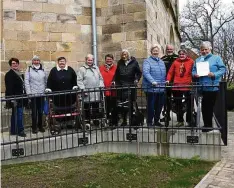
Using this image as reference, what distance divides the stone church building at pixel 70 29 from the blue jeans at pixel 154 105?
7.94 feet

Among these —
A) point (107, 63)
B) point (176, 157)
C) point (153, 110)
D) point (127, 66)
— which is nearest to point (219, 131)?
point (176, 157)

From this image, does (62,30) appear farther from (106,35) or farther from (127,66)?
(127,66)

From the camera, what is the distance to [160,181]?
539cm

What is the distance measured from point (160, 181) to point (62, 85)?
121 inches

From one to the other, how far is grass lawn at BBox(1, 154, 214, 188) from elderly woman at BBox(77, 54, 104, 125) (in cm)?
105

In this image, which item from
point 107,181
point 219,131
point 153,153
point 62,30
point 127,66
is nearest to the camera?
point 107,181

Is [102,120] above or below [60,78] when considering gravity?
below

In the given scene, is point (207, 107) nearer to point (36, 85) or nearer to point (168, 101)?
point (168, 101)

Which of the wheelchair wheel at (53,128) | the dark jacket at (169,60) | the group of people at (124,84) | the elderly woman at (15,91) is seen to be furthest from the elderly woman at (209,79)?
the elderly woman at (15,91)

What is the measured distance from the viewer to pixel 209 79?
6.58 meters

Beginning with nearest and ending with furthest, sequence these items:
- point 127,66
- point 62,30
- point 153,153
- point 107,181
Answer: point 107,181
point 153,153
point 127,66
point 62,30

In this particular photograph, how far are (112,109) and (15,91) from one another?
1970mm

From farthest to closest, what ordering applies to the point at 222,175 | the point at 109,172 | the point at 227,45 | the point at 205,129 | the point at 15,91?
the point at 227,45 → the point at 15,91 → the point at 205,129 → the point at 109,172 → the point at 222,175

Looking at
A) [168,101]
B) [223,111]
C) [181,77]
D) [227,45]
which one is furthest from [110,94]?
[227,45]
